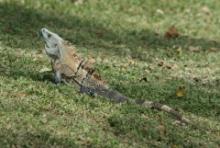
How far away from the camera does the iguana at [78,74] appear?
966cm

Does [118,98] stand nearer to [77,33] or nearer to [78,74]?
[78,74]

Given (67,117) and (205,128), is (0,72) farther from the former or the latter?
(205,128)

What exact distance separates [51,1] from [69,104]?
8.77 meters

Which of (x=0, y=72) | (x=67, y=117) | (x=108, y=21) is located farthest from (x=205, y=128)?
(x=108, y=21)

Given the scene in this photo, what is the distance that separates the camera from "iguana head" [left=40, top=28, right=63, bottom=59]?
989 centimetres

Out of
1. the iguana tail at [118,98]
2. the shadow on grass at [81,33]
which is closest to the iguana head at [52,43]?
the iguana tail at [118,98]

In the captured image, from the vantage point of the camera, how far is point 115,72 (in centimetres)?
1198

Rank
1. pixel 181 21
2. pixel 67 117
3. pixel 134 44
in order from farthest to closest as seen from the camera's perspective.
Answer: pixel 181 21 < pixel 134 44 < pixel 67 117

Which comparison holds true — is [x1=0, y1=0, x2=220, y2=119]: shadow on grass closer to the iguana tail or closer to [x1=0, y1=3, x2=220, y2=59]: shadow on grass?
[x1=0, y1=3, x2=220, y2=59]: shadow on grass

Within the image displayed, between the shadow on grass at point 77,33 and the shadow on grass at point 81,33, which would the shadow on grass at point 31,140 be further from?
the shadow on grass at point 81,33

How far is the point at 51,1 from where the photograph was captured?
17.5 meters

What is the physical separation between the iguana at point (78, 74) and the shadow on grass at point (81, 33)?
3.36 m

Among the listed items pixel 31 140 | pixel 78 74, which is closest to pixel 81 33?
pixel 78 74

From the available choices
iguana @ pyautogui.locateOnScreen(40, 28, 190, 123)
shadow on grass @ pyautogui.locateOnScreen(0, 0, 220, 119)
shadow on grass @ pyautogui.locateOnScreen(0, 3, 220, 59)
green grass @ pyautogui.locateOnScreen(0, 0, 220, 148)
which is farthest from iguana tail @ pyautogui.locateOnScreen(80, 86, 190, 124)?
shadow on grass @ pyautogui.locateOnScreen(0, 3, 220, 59)
